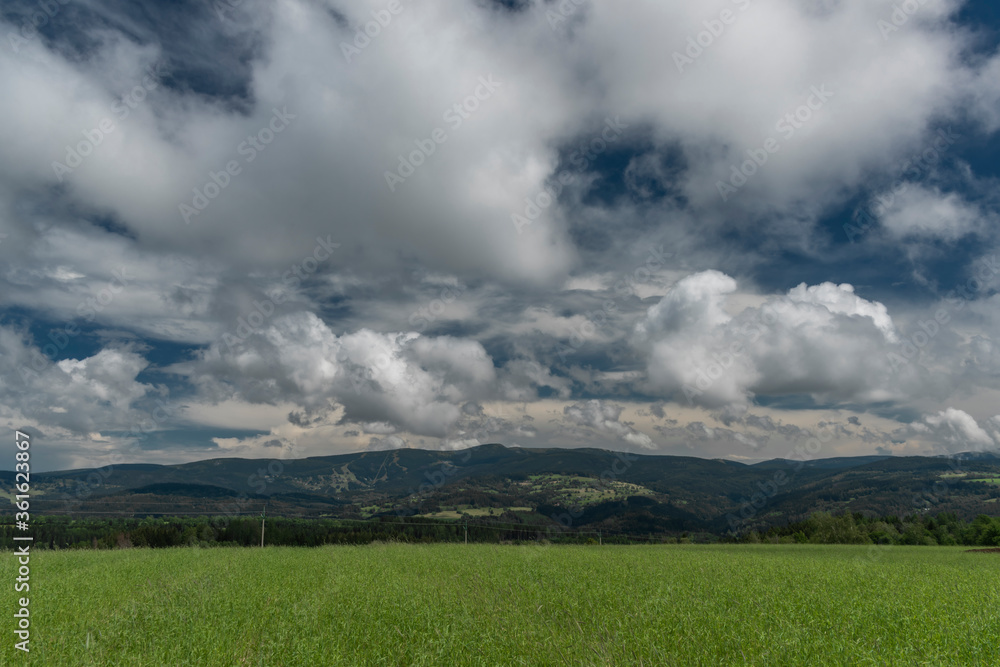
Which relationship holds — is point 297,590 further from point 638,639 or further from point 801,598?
point 801,598

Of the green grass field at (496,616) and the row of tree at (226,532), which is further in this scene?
the row of tree at (226,532)

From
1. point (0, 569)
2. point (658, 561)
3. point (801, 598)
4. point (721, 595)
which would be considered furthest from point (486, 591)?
point (0, 569)

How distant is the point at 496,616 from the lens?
30.8 ft

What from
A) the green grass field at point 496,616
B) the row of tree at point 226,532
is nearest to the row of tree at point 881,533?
the row of tree at point 226,532

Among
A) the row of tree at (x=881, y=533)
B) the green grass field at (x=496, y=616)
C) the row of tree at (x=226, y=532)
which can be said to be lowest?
the row of tree at (x=881, y=533)

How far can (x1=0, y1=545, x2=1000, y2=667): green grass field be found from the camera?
23.5ft

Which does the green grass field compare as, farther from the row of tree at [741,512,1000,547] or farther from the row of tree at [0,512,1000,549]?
the row of tree at [741,512,1000,547]

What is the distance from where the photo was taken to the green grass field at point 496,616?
23.5 ft

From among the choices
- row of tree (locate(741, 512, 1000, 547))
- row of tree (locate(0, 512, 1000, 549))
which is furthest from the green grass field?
row of tree (locate(741, 512, 1000, 547))

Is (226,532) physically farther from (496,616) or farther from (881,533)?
(881,533)

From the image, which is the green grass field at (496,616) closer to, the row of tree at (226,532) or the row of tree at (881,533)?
the row of tree at (226,532)

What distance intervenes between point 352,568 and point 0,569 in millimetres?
10008

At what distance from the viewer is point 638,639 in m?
7.91

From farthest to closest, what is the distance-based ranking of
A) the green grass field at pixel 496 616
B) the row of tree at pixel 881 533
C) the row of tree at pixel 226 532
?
the row of tree at pixel 881 533, the row of tree at pixel 226 532, the green grass field at pixel 496 616
